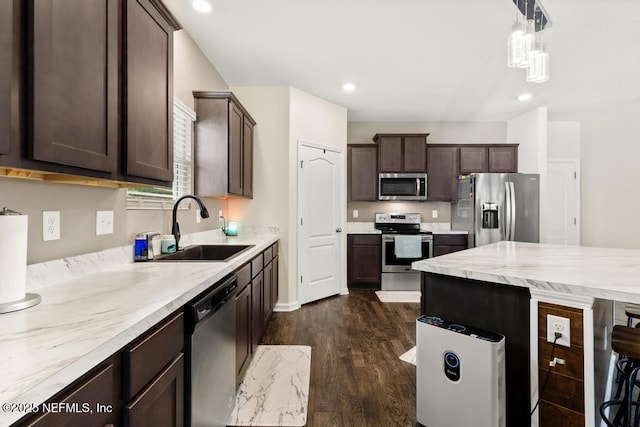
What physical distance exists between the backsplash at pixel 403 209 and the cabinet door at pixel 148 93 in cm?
367

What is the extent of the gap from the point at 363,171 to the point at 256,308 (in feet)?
9.89

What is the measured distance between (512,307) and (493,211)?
3.31 meters

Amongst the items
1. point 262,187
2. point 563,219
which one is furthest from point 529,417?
point 563,219

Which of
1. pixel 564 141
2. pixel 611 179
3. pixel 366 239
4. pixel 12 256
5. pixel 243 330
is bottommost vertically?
pixel 243 330

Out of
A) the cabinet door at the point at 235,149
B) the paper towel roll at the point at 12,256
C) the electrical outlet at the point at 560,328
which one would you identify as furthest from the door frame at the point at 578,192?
the paper towel roll at the point at 12,256

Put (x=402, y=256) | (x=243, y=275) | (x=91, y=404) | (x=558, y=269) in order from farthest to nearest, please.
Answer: (x=402, y=256) < (x=243, y=275) < (x=558, y=269) < (x=91, y=404)

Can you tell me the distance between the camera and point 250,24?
2.46 m

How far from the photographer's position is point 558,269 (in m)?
1.51

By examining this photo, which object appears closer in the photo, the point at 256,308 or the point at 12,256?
the point at 12,256

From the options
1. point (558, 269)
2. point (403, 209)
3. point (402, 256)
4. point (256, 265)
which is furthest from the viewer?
point (403, 209)

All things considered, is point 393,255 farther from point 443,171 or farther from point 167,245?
point 167,245

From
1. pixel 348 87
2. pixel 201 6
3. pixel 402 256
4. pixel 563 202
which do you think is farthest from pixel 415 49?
pixel 563 202

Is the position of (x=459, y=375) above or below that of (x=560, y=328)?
below

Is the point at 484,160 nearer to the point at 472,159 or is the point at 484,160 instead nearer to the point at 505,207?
the point at 472,159
